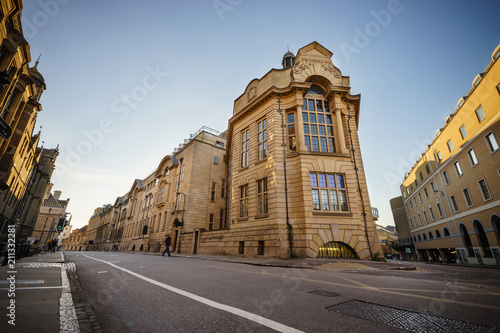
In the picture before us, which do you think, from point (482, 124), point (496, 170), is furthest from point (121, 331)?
Answer: point (482, 124)

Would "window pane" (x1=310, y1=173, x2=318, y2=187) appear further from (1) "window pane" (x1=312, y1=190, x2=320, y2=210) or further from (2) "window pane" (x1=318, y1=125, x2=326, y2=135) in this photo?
(2) "window pane" (x1=318, y1=125, x2=326, y2=135)

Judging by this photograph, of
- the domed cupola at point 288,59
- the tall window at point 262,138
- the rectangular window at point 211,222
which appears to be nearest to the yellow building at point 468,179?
the domed cupola at point 288,59

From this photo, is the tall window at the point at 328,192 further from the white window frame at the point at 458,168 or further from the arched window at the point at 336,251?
the white window frame at the point at 458,168

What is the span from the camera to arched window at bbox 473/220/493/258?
74.8 feet

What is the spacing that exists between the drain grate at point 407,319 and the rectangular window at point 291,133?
15152mm

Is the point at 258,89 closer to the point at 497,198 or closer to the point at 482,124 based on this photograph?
the point at 482,124

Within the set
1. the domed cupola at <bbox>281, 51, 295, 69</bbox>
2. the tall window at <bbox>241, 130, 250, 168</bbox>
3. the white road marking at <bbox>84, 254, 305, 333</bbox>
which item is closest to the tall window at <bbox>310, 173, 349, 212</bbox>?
the tall window at <bbox>241, 130, 250, 168</bbox>

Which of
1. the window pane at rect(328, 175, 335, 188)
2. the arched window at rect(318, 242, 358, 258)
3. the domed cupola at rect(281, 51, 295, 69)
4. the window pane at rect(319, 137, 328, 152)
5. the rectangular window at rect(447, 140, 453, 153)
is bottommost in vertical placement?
the arched window at rect(318, 242, 358, 258)

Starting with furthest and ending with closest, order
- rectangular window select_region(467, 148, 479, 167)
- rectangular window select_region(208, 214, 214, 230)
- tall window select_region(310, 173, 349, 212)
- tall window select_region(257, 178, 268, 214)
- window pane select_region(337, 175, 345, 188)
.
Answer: rectangular window select_region(208, 214, 214, 230)
rectangular window select_region(467, 148, 479, 167)
tall window select_region(257, 178, 268, 214)
window pane select_region(337, 175, 345, 188)
tall window select_region(310, 173, 349, 212)

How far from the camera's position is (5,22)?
12695 millimetres

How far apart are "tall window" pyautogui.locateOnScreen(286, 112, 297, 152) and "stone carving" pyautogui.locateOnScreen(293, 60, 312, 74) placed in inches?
163

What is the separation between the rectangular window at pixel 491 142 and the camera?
19.6 meters

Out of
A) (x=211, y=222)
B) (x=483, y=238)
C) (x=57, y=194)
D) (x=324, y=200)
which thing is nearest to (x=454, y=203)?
(x=483, y=238)

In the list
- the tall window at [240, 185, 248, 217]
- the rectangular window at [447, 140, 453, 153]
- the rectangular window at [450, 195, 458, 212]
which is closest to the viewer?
the tall window at [240, 185, 248, 217]
